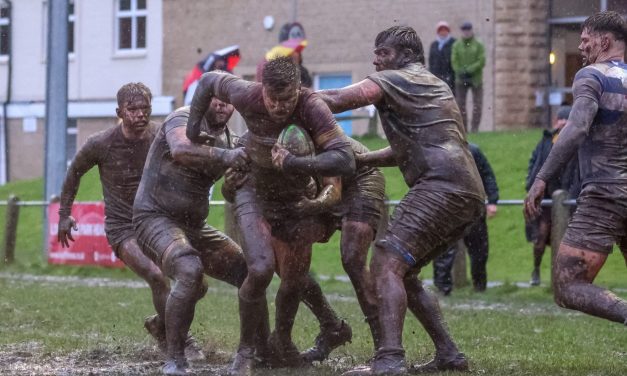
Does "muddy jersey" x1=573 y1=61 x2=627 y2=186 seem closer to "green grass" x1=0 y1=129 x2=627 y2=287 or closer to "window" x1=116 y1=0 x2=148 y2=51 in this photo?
"green grass" x1=0 y1=129 x2=627 y2=287

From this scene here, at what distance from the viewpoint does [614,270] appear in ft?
63.1

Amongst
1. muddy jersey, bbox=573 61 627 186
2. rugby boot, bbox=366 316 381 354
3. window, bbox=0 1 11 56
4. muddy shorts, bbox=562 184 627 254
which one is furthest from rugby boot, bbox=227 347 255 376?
window, bbox=0 1 11 56

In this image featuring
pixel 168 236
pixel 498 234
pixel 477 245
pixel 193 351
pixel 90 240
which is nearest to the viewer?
pixel 168 236

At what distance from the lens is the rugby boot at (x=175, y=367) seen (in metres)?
9.38

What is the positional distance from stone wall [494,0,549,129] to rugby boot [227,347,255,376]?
70.8ft

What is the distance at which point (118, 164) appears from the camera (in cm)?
1132

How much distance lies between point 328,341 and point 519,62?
828 inches

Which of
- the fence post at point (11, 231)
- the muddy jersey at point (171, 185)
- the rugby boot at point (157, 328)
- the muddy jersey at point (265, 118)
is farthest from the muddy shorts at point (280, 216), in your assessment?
the fence post at point (11, 231)

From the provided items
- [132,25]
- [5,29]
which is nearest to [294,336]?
[132,25]

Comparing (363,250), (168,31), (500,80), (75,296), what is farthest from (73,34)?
(363,250)

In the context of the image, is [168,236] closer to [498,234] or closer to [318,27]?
[498,234]

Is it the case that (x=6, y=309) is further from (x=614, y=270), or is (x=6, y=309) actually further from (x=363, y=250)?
(x=614, y=270)

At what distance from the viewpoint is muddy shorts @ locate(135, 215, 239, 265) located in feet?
32.1

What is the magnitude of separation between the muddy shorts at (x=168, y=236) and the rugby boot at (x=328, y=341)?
951 millimetres
